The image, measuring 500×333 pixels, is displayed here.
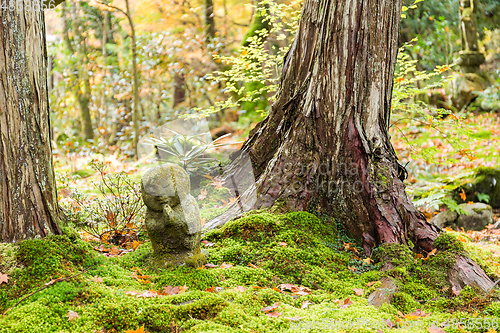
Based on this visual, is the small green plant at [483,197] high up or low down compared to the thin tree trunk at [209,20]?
down

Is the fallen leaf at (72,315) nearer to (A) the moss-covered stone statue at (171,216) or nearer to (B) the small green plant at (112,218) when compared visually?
(A) the moss-covered stone statue at (171,216)

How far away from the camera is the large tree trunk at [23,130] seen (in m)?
2.91

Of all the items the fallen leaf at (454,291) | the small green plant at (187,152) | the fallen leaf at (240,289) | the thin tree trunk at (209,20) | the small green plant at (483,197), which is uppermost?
the thin tree trunk at (209,20)

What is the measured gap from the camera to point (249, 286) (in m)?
3.27

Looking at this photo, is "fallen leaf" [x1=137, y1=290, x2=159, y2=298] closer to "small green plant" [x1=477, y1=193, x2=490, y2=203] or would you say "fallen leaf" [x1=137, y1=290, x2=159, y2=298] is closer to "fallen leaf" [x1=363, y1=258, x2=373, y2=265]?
"fallen leaf" [x1=363, y1=258, x2=373, y2=265]

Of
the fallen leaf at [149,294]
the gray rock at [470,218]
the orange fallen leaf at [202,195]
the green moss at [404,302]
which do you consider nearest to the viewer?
the fallen leaf at [149,294]

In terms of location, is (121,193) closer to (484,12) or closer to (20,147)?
(20,147)

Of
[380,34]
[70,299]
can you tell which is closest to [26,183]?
[70,299]

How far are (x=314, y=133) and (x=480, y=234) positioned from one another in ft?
13.0

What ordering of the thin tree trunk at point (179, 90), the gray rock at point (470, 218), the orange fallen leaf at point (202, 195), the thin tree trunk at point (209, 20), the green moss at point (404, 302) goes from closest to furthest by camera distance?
the green moss at point (404, 302) → the orange fallen leaf at point (202, 195) → the gray rock at point (470, 218) → the thin tree trunk at point (209, 20) → the thin tree trunk at point (179, 90)

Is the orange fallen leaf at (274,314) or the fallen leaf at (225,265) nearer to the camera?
the orange fallen leaf at (274,314)

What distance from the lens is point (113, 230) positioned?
4625 mm

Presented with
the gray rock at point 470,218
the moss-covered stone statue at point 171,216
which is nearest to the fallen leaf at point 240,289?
the moss-covered stone statue at point 171,216

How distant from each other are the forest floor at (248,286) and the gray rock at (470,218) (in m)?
2.37
